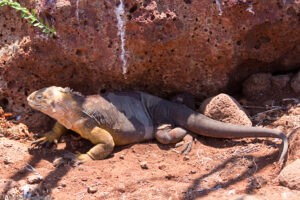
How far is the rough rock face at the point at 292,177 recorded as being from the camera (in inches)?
123

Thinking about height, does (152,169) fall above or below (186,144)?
below

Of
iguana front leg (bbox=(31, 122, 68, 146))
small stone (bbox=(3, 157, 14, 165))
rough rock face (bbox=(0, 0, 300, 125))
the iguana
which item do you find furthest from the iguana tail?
small stone (bbox=(3, 157, 14, 165))

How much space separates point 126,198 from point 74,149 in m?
1.59

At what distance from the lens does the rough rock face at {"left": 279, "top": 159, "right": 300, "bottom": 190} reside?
3131 millimetres

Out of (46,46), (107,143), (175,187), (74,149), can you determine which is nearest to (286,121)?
(175,187)

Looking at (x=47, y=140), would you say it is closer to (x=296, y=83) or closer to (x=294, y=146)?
(x=294, y=146)

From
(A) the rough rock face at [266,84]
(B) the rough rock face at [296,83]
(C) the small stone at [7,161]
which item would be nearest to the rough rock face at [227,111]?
(A) the rough rock face at [266,84]

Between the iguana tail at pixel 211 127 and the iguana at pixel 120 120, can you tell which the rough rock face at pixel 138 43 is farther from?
the iguana tail at pixel 211 127

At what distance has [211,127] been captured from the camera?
4641 millimetres

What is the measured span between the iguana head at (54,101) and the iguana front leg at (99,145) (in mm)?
492

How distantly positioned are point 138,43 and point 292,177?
2.71m

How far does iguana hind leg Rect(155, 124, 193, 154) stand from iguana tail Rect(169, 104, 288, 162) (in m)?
0.14

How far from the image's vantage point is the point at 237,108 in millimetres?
4785

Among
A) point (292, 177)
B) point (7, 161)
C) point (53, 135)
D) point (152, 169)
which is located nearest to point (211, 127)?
point (152, 169)
